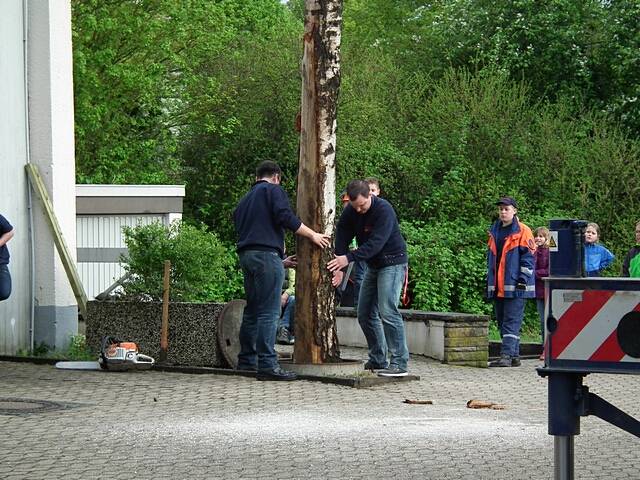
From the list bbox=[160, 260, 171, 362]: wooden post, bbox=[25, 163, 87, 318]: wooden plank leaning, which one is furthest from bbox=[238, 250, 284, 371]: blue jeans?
bbox=[25, 163, 87, 318]: wooden plank leaning

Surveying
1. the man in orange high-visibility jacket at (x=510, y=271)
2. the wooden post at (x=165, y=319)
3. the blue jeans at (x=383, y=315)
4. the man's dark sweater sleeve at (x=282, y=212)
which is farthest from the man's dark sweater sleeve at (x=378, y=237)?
the man in orange high-visibility jacket at (x=510, y=271)

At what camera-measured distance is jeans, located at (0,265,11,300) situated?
14.6m

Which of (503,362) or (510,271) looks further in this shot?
(503,362)

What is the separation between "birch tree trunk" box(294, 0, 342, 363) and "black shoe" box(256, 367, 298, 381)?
47cm

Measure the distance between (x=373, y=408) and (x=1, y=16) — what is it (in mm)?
6956

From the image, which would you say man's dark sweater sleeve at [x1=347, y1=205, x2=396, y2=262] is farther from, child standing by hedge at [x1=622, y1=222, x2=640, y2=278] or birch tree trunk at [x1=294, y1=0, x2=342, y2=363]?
child standing by hedge at [x1=622, y1=222, x2=640, y2=278]

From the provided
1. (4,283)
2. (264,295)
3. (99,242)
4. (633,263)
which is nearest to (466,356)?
(633,263)

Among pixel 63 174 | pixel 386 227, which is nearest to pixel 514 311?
pixel 386 227

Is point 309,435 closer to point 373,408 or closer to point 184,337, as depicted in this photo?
point 373,408

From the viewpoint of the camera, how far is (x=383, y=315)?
1355 centimetres

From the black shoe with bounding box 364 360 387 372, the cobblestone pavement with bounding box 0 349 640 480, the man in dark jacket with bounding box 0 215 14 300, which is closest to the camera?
the cobblestone pavement with bounding box 0 349 640 480

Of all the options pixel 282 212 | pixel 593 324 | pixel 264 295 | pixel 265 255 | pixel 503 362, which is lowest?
pixel 503 362

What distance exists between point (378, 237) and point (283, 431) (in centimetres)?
417

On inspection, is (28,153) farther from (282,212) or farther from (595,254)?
(595,254)
